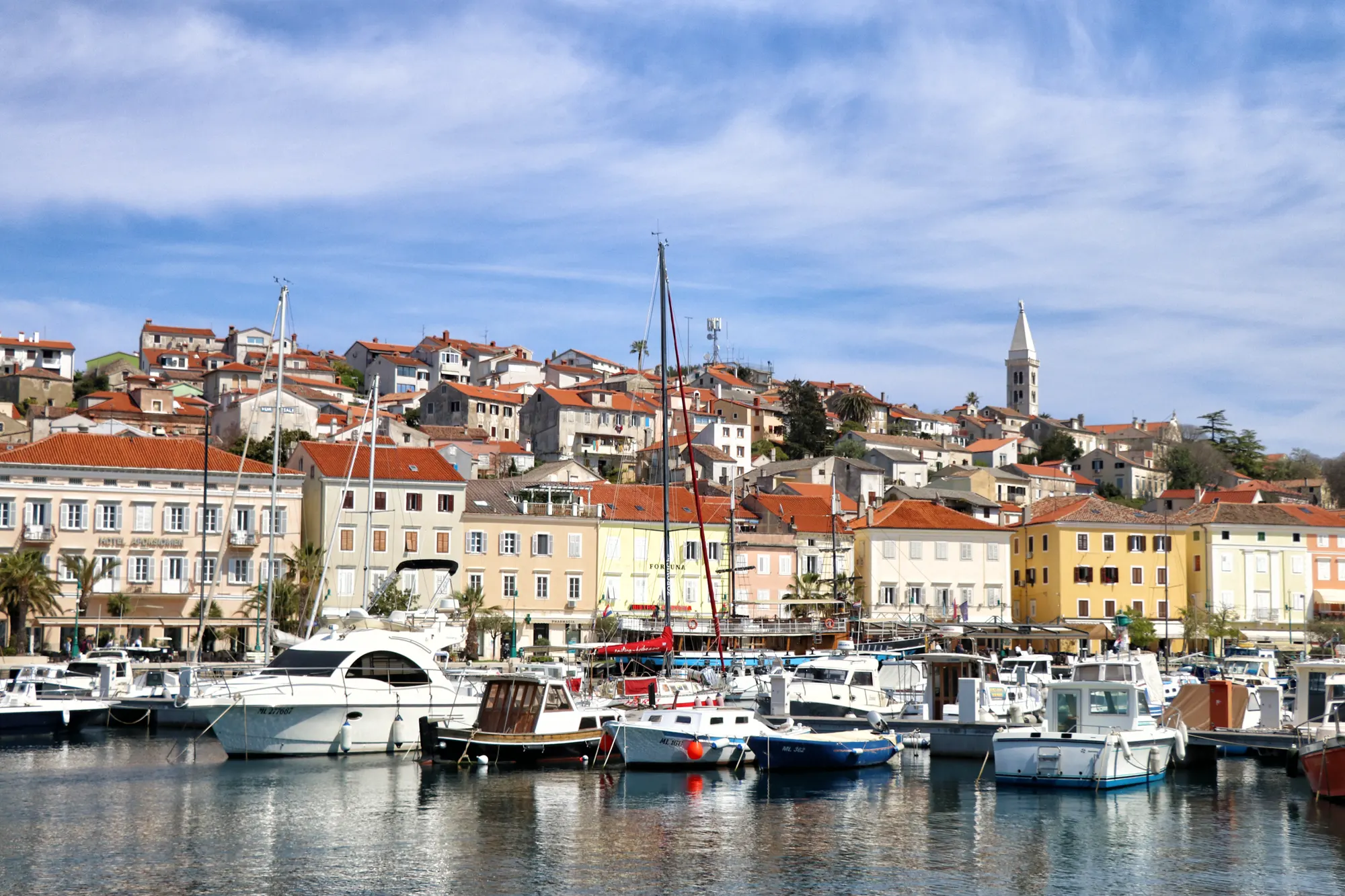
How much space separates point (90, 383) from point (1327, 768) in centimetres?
13261

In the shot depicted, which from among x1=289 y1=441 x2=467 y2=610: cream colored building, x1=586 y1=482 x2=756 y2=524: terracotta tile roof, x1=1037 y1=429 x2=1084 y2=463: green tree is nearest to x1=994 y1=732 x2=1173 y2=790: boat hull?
x1=289 y1=441 x2=467 y2=610: cream colored building

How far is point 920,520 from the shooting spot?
8806 cm

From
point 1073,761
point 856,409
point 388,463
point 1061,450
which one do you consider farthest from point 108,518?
point 1061,450

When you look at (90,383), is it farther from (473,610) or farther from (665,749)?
(665,749)

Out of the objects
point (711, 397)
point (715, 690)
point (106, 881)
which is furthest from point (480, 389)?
point (106, 881)

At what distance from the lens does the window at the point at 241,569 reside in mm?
71688

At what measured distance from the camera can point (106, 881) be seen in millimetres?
25125

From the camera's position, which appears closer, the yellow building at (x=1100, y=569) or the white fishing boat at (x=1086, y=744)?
the white fishing boat at (x=1086, y=744)

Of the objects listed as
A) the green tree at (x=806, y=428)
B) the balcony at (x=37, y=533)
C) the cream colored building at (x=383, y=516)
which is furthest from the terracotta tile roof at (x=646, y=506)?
the green tree at (x=806, y=428)

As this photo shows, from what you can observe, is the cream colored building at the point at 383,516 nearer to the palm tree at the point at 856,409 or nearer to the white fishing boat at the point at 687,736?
the white fishing boat at the point at 687,736

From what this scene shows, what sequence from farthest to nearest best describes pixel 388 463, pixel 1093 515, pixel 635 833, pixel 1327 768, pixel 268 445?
pixel 268 445, pixel 1093 515, pixel 388 463, pixel 1327 768, pixel 635 833

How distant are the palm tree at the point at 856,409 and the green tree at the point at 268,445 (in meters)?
69.7

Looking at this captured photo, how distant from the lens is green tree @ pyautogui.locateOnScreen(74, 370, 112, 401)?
142m

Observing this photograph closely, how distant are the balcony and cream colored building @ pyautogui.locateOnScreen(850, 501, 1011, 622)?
42.3 m
